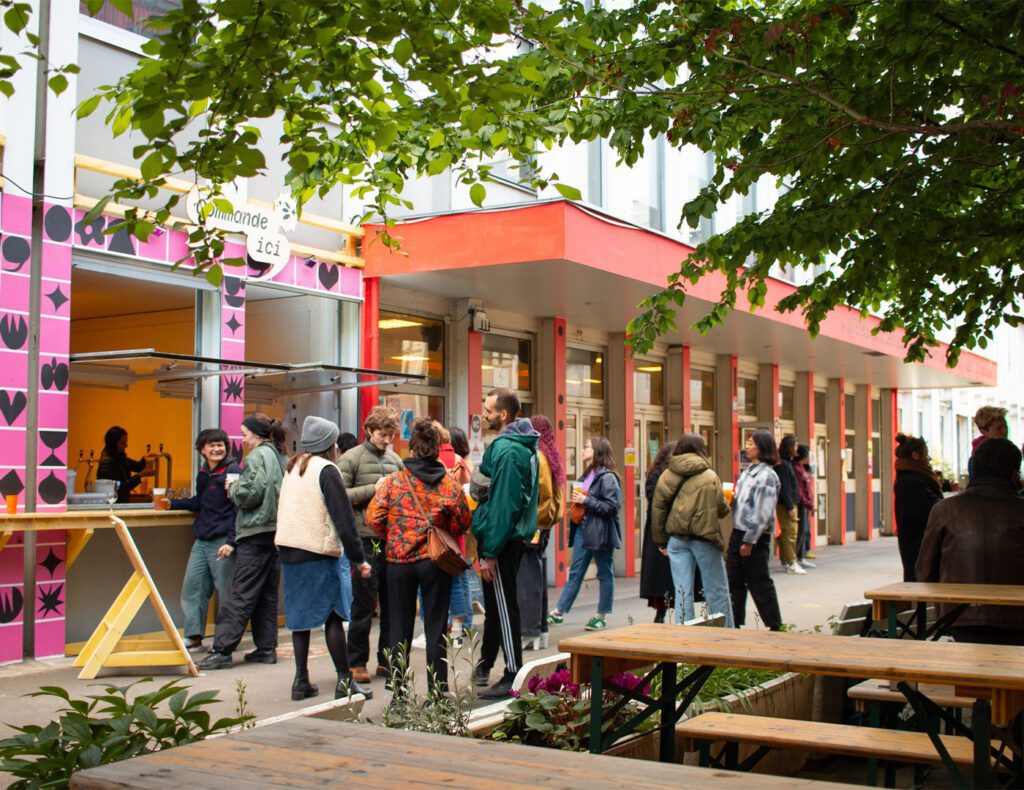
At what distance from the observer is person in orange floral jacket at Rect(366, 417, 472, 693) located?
279 inches

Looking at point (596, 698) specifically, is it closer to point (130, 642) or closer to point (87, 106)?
point (87, 106)

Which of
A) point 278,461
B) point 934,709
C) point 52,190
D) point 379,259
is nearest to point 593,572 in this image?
point 379,259

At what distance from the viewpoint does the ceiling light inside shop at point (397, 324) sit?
13.0 metres

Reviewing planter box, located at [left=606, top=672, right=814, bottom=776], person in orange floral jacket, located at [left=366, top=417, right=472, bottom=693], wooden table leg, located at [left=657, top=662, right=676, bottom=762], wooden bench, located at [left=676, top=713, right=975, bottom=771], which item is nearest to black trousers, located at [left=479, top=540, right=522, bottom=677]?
person in orange floral jacket, located at [left=366, top=417, right=472, bottom=693]

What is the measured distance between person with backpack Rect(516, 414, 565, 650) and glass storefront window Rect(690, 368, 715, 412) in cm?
1059

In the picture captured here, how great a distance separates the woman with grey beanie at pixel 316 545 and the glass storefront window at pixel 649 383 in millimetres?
11202

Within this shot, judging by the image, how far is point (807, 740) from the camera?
16.0ft

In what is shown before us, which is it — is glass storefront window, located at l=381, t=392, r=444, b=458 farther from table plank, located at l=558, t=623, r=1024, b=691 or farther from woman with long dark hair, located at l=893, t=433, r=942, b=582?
table plank, located at l=558, t=623, r=1024, b=691

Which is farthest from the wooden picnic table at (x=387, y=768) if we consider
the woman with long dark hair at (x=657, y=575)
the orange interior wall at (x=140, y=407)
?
the orange interior wall at (x=140, y=407)

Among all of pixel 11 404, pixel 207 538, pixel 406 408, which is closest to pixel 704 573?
pixel 207 538

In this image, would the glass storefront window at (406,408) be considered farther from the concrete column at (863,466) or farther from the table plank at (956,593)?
the concrete column at (863,466)

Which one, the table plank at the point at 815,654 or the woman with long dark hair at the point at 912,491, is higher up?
the woman with long dark hair at the point at 912,491

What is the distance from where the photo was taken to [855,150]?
6555 mm

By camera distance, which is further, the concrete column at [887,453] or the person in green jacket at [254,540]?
the concrete column at [887,453]
